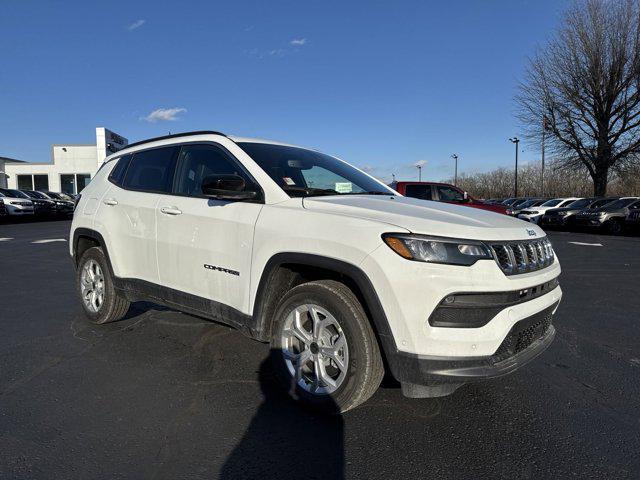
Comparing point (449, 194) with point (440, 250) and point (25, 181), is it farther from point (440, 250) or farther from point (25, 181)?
point (25, 181)

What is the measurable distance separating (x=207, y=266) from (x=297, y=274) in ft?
2.38

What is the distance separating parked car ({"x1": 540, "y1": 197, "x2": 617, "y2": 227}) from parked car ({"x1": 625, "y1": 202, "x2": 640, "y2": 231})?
1.66 m

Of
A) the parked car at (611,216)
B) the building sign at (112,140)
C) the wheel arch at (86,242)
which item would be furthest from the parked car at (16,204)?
the parked car at (611,216)

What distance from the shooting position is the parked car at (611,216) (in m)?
19.3

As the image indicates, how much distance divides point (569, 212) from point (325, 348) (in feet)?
73.1

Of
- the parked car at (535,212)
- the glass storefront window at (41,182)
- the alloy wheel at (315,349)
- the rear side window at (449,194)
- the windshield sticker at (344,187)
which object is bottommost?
the alloy wheel at (315,349)

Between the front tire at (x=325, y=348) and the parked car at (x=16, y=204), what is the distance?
24.0m

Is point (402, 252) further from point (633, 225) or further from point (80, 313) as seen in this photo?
point (633, 225)

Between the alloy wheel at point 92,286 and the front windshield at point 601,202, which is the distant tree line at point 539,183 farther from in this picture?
the alloy wheel at point 92,286

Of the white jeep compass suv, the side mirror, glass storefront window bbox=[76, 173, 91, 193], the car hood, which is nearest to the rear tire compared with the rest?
the white jeep compass suv

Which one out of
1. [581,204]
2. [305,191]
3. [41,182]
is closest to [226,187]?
[305,191]

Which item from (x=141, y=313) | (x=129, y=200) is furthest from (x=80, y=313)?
(x=129, y=200)

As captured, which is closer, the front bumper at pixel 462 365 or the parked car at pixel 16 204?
the front bumper at pixel 462 365

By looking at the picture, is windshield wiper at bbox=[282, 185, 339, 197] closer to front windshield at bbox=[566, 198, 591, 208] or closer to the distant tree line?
front windshield at bbox=[566, 198, 591, 208]
